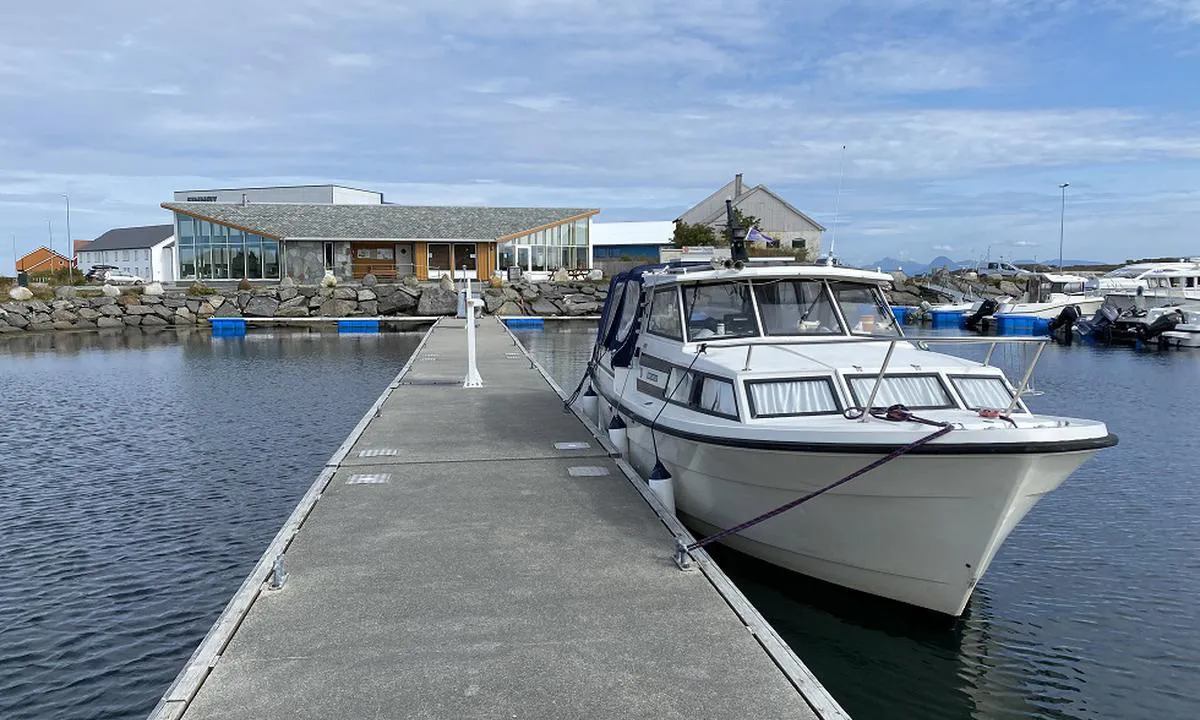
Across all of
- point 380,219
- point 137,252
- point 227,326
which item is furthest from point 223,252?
point 137,252

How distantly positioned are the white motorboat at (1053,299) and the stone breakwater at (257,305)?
900 inches

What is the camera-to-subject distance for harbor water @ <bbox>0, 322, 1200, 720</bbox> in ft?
25.9

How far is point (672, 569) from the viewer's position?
762 centimetres

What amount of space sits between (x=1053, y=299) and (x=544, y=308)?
28065 mm

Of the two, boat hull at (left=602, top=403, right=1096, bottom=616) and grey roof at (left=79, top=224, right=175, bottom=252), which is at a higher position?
grey roof at (left=79, top=224, right=175, bottom=252)

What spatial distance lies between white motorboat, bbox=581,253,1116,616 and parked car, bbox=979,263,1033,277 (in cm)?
5868

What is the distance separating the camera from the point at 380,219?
60.8 meters

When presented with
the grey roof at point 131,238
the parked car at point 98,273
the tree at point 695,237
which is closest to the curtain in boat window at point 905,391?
the tree at point 695,237

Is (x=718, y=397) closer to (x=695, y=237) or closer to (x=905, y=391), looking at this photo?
(x=905, y=391)

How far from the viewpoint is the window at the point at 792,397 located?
902cm

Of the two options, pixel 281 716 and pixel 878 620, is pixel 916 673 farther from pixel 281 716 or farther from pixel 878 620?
pixel 281 716

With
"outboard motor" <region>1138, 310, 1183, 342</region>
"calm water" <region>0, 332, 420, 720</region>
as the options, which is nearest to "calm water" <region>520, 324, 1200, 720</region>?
"calm water" <region>0, 332, 420, 720</region>

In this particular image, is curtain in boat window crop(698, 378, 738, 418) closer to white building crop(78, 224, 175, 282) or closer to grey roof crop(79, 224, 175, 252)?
white building crop(78, 224, 175, 282)

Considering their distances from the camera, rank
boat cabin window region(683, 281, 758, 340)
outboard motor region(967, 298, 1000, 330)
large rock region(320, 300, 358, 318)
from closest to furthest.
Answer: boat cabin window region(683, 281, 758, 340) < outboard motor region(967, 298, 1000, 330) < large rock region(320, 300, 358, 318)
